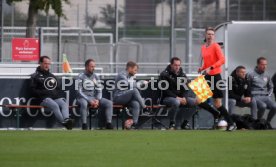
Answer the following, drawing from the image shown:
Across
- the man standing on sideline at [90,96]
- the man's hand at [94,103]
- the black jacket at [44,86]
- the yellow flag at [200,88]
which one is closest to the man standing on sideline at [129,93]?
the man standing on sideline at [90,96]

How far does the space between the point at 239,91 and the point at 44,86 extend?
444 cm

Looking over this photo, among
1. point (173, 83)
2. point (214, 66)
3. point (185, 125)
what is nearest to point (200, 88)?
point (214, 66)

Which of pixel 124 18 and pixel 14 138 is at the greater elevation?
pixel 124 18

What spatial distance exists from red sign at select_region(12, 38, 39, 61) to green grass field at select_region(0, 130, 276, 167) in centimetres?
848

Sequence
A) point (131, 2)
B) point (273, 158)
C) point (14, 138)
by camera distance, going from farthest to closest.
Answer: point (131, 2), point (14, 138), point (273, 158)

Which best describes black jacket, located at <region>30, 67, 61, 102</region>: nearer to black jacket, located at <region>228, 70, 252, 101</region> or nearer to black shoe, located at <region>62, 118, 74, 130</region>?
black shoe, located at <region>62, 118, 74, 130</region>

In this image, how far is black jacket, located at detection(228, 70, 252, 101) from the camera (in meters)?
23.6

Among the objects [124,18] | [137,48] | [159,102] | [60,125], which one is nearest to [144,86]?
[159,102]

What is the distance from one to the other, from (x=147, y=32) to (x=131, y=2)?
1.20 metres

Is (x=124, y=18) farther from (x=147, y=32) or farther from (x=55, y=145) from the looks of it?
(x=55, y=145)

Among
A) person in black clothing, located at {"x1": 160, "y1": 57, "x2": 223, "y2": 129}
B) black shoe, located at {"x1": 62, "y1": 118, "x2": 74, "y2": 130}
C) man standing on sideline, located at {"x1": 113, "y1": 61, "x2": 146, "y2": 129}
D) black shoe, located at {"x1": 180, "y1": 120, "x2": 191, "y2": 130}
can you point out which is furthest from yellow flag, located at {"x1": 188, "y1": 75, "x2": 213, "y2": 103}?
black shoe, located at {"x1": 62, "y1": 118, "x2": 74, "y2": 130}

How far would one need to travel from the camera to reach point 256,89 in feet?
78.3

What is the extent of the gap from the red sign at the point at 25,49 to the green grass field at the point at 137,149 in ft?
27.8

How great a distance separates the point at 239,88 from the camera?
23609 millimetres
